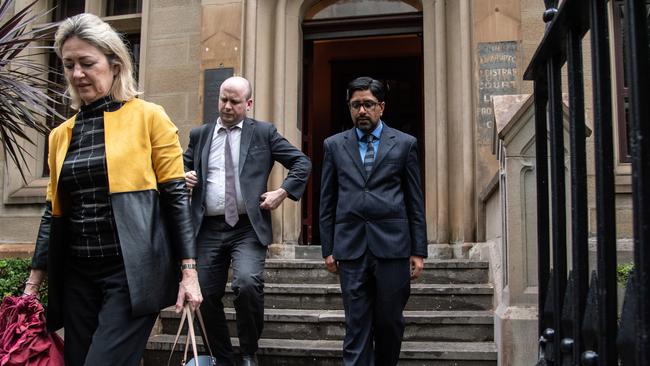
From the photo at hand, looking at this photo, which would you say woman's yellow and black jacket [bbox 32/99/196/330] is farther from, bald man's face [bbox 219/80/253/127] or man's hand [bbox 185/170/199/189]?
bald man's face [bbox 219/80/253/127]

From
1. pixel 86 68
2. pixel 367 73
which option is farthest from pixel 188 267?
pixel 367 73

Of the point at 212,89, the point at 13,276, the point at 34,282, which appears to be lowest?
the point at 13,276

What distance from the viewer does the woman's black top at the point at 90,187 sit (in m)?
2.43

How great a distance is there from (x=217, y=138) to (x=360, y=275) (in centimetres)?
141

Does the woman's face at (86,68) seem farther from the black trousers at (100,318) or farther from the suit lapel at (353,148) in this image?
the suit lapel at (353,148)

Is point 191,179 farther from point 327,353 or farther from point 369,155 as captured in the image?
point 327,353

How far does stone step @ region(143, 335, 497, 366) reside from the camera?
15.3ft

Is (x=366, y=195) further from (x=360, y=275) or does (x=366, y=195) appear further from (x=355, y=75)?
(x=355, y=75)

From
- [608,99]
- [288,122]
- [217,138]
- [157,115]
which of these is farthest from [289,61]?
[608,99]

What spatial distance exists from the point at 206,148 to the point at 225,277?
880 millimetres

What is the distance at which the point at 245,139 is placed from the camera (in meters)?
4.37

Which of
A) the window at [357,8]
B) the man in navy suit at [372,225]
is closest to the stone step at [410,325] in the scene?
the man in navy suit at [372,225]

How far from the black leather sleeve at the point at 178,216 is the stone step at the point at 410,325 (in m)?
2.93

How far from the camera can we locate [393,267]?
3.84 metres
